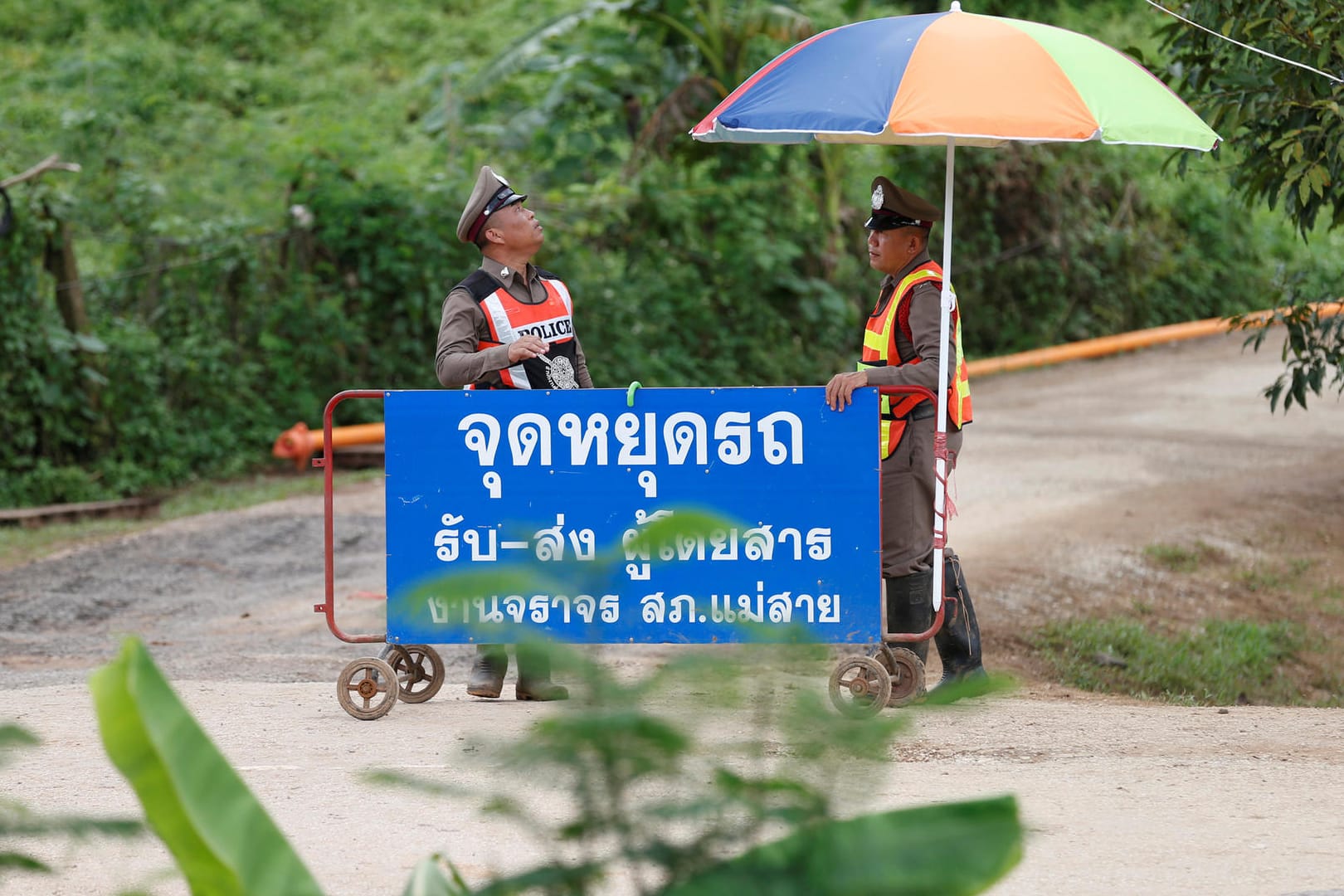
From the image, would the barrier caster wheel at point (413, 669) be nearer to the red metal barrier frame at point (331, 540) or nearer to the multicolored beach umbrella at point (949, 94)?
the red metal barrier frame at point (331, 540)

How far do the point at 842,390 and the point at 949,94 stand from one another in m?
1.04

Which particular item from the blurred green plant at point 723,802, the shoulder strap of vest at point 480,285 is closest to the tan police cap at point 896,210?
the shoulder strap of vest at point 480,285

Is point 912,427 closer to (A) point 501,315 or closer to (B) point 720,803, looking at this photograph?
(A) point 501,315

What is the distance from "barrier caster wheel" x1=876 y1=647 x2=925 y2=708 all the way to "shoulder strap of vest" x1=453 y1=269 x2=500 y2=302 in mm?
1918

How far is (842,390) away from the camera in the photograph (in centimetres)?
548

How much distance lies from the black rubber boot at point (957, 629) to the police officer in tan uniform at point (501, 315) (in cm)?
149

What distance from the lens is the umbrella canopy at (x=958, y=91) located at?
203 inches

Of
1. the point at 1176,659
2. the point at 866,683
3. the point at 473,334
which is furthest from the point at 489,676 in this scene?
the point at 1176,659

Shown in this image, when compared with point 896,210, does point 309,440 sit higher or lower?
lower

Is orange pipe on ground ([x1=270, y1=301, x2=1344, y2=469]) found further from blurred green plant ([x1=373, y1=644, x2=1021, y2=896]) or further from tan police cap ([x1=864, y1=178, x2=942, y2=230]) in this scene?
blurred green plant ([x1=373, y1=644, x2=1021, y2=896])

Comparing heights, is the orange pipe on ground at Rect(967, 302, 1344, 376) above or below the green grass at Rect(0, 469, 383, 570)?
below

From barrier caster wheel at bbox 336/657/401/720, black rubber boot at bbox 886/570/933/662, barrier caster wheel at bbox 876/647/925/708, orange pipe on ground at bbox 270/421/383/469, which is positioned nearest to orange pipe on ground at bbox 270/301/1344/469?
orange pipe on ground at bbox 270/421/383/469

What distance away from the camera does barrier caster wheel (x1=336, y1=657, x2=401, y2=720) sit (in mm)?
5555

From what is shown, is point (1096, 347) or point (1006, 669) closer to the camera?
point (1006, 669)
